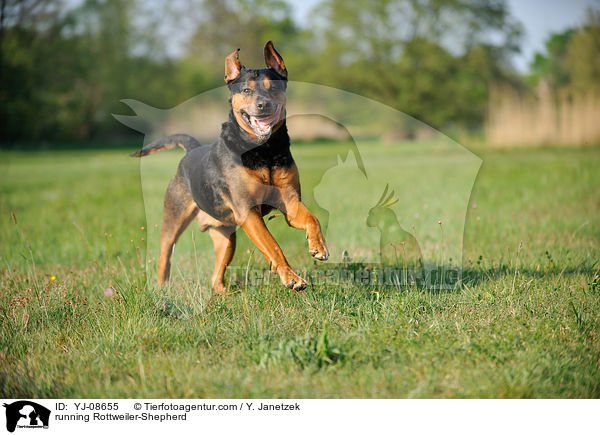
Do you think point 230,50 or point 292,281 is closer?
point 292,281

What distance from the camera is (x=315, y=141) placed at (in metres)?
5.01

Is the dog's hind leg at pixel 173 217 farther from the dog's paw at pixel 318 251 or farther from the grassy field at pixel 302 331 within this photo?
the dog's paw at pixel 318 251

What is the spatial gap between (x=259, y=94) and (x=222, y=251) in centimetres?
178

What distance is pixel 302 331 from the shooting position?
363 cm

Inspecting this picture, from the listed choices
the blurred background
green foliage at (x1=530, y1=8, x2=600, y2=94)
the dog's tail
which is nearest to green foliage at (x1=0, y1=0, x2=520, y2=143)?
the blurred background

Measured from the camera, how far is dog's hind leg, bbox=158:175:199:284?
4551mm

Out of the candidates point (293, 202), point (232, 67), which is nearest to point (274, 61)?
point (232, 67)

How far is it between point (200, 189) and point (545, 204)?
6.45 meters

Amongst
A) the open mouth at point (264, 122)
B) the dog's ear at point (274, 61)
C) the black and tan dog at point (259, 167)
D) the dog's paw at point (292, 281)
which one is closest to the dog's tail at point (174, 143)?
the black and tan dog at point (259, 167)

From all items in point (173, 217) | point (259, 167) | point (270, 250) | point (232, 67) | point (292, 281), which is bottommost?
point (292, 281)
